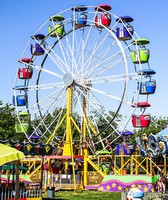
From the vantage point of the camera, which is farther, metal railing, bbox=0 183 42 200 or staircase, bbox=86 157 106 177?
staircase, bbox=86 157 106 177

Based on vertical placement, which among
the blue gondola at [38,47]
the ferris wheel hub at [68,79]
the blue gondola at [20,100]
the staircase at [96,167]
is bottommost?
the staircase at [96,167]

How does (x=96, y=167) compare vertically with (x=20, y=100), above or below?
below

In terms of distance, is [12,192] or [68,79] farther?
[68,79]

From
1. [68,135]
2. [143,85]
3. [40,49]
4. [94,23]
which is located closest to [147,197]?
[143,85]

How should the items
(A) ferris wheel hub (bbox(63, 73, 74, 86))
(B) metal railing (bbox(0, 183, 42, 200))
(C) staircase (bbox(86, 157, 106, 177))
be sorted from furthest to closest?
(A) ferris wheel hub (bbox(63, 73, 74, 86)) → (C) staircase (bbox(86, 157, 106, 177)) → (B) metal railing (bbox(0, 183, 42, 200))

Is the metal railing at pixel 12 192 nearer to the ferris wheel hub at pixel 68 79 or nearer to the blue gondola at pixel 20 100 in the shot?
the ferris wheel hub at pixel 68 79

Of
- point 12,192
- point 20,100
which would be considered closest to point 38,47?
point 20,100

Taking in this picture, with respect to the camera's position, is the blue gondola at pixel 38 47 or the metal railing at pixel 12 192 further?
the blue gondola at pixel 38 47

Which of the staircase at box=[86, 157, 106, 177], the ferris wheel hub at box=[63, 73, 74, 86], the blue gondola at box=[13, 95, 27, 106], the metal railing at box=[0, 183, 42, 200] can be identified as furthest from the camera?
the blue gondola at box=[13, 95, 27, 106]

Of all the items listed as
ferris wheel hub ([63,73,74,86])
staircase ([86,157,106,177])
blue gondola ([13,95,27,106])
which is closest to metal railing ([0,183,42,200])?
staircase ([86,157,106,177])

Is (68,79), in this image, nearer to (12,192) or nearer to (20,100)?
(20,100)

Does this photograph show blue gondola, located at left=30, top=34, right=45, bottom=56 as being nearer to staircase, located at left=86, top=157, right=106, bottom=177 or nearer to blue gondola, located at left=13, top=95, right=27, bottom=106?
blue gondola, located at left=13, top=95, right=27, bottom=106

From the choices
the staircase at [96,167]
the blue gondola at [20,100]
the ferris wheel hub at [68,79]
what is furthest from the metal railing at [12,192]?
the blue gondola at [20,100]

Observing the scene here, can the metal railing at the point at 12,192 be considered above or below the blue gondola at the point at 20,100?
below
